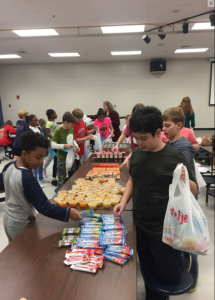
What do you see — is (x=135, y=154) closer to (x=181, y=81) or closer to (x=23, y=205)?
(x=23, y=205)

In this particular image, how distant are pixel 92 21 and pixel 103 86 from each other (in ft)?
15.3

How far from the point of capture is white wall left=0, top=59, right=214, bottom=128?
8.88 metres

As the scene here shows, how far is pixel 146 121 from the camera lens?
129cm

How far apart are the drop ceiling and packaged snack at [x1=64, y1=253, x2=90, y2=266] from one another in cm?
382

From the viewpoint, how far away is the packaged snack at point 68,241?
1.35 m

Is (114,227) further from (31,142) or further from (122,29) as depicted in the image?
(122,29)

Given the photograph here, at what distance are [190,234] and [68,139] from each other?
2.63 meters

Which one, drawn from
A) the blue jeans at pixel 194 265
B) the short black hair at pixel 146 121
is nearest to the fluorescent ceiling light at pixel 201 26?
the short black hair at pixel 146 121

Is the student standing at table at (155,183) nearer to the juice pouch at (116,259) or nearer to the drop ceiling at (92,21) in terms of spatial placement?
the juice pouch at (116,259)

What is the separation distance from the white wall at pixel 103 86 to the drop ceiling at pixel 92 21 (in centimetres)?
177

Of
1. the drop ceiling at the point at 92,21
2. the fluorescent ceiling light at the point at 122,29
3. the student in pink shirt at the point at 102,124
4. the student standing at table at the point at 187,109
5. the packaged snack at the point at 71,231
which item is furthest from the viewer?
the student standing at table at the point at 187,109

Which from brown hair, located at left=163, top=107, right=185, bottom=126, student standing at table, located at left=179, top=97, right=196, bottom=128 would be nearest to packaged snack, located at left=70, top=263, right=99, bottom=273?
brown hair, located at left=163, top=107, right=185, bottom=126

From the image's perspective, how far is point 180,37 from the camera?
5.70 metres

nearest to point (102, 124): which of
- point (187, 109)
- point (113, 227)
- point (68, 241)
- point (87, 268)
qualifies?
point (187, 109)
